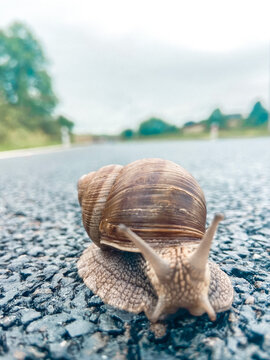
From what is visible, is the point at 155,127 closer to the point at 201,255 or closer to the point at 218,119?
the point at 218,119

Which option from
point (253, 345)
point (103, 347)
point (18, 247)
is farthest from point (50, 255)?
point (253, 345)

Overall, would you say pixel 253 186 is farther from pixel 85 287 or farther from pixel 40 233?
pixel 85 287

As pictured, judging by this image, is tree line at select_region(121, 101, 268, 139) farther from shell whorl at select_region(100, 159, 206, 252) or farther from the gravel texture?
shell whorl at select_region(100, 159, 206, 252)

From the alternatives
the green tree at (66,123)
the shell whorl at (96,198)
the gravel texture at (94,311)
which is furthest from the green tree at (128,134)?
the shell whorl at (96,198)

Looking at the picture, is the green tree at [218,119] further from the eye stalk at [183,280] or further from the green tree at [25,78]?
the eye stalk at [183,280]

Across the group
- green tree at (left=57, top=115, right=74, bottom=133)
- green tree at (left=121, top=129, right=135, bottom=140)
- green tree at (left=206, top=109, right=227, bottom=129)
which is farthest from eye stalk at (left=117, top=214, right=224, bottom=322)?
green tree at (left=121, top=129, right=135, bottom=140)

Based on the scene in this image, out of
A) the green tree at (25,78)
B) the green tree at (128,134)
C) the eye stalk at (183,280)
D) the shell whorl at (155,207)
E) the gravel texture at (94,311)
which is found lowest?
the gravel texture at (94,311)
